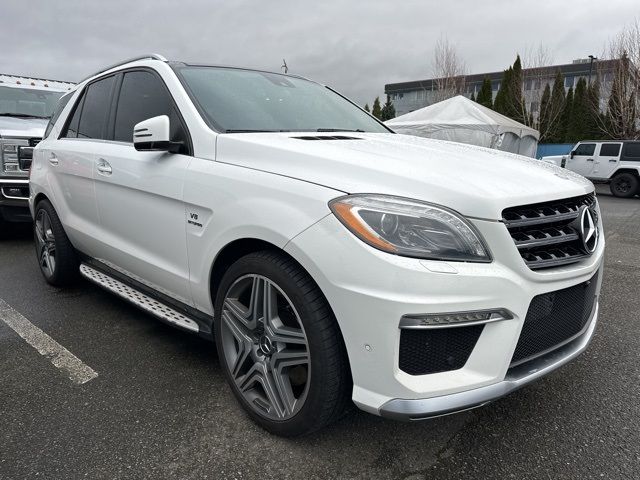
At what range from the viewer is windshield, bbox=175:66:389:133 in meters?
2.49

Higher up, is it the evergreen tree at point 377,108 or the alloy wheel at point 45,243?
the evergreen tree at point 377,108

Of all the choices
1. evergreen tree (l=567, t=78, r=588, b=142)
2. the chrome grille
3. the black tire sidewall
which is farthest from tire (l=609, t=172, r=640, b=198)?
the black tire sidewall

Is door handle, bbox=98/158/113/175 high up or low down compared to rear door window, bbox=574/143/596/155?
up

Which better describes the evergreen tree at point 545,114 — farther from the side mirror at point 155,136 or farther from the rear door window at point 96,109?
the side mirror at point 155,136

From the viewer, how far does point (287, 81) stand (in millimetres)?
3225

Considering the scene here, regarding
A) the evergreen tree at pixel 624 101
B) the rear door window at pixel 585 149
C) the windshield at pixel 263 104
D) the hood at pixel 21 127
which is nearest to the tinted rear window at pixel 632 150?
the rear door window at pixel 585 149

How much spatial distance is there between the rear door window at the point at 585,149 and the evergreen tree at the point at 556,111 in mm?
13494

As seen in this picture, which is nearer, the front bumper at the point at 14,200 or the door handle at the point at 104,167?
the door handle at the point at 104,167

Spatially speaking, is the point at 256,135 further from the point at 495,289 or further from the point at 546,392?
the point at 546,392

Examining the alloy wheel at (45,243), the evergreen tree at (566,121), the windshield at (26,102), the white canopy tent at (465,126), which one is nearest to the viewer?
the alloy wheel at (45,243)

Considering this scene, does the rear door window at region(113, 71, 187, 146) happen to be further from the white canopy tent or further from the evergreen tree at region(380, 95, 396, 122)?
the evergreen tree at region(380, 95, 396, 122)

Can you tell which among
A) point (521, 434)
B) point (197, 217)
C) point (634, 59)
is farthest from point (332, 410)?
point (634, 59)

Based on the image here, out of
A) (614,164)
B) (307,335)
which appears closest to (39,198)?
(307,335)

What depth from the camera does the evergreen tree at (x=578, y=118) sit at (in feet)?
95.6
